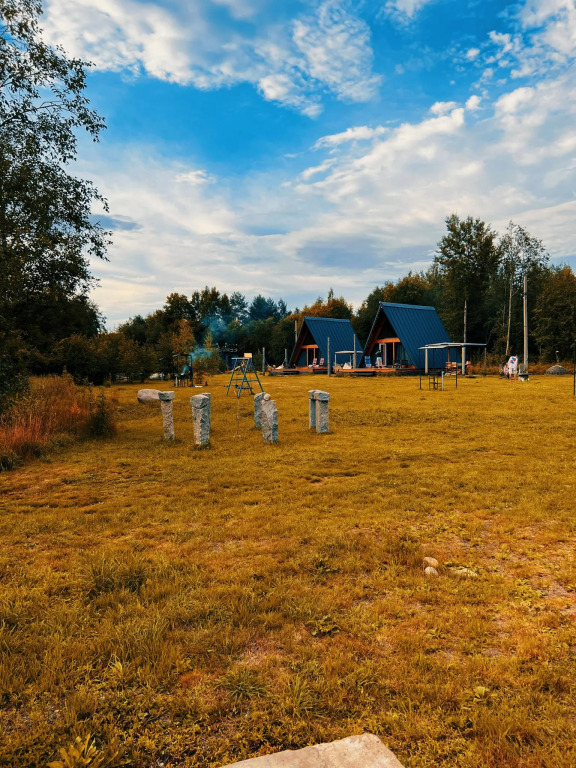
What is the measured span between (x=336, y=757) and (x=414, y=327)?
113 feet

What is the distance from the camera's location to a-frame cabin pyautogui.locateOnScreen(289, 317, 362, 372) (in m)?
38.5

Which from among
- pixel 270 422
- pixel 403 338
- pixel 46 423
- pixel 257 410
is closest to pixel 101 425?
pixel 46 423

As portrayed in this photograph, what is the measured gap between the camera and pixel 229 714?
85.2 inches

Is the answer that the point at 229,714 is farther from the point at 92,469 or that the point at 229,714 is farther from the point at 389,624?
the point at 92,469

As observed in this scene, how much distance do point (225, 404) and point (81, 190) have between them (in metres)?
8.47

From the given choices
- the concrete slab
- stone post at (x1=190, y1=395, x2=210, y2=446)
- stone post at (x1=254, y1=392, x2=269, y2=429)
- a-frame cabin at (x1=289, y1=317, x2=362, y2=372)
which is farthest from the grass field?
a-frame cabin at (x1=289, y1=317, x2=362, y2=372)

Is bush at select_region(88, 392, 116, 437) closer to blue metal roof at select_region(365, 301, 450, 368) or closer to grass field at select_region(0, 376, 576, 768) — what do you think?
grass field at select_region(0, 376, 576, 768)

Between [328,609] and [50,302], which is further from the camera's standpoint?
[50,302]

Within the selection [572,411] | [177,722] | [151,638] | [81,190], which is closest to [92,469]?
[151,638]

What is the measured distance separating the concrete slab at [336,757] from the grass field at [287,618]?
0.17m

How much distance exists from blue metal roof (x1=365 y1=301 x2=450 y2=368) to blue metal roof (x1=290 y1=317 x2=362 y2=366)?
167 inches

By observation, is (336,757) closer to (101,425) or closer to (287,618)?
(287,618)

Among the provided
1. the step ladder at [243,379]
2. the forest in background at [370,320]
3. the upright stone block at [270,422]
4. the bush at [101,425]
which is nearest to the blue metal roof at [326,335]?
the forest in background at [370,320]

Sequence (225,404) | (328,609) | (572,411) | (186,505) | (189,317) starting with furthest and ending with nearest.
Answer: (189,317) < (225,404) < (572,411) < (186,505) < (328,609)
